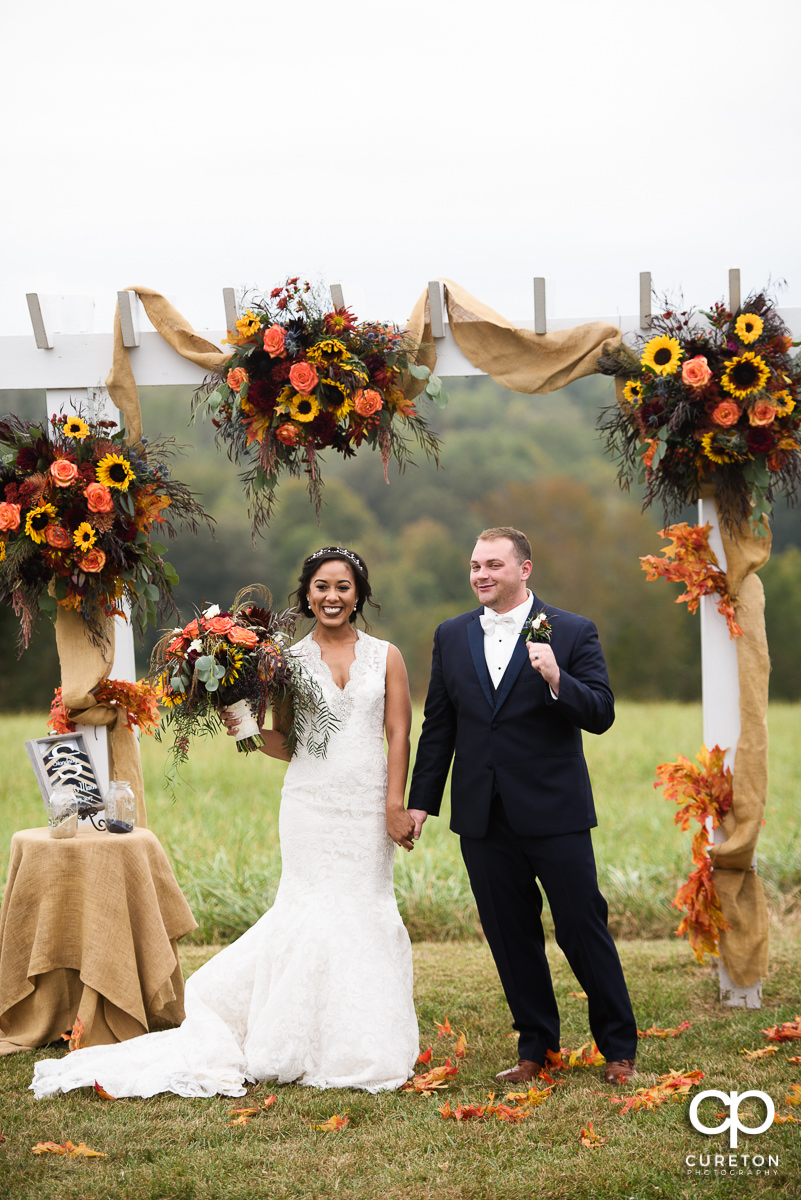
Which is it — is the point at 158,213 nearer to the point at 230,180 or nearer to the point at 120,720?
the point at 230,180

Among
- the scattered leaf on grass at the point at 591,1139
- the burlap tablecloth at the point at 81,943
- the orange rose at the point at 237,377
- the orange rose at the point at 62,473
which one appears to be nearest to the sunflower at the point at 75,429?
the orange rose at the point at 62,473

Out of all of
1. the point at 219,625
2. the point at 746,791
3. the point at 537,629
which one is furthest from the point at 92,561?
the point at 746,791

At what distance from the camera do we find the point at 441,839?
8.53m

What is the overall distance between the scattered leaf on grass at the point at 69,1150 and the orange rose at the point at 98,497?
7.92 feet

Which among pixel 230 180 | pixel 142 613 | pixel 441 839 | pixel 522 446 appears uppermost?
pixel 230 180

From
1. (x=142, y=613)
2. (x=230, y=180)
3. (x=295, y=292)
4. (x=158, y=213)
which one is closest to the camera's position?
(x=295, y=292)

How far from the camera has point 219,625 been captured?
4070 mm

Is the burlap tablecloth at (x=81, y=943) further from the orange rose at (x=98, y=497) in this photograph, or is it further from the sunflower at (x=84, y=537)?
the orange rose at (x=98, y=497)

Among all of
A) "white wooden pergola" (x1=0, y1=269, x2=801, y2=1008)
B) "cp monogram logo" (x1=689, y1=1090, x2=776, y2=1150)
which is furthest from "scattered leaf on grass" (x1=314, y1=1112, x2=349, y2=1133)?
"white wooden pergola" (x1=0, y1=269, x2=801, y2=1008)

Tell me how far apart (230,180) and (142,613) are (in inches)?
544

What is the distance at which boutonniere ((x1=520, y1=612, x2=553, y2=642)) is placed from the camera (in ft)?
12.5

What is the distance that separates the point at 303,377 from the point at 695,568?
1973 mm

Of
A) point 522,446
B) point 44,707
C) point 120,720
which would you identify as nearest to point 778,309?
point 120,720

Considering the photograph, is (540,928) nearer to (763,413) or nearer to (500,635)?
(500,635)
